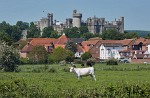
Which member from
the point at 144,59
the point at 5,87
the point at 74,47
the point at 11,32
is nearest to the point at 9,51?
the point at 5,87

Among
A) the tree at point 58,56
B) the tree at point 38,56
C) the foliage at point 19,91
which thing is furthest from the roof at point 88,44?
the foliage at point 19,91

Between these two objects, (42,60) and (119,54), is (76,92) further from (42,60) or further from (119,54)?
(119,54)

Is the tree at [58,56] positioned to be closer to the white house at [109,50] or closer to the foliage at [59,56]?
the foliage at [59,56]

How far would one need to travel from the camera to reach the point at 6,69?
5309cm

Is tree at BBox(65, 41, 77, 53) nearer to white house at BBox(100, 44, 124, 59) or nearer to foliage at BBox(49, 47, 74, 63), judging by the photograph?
white house at BBox(100, 44, 124, 59)

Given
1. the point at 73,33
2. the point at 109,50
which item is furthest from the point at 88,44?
the point at 73,33

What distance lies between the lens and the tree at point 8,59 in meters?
52.8

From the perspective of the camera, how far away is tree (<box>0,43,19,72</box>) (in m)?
52.8

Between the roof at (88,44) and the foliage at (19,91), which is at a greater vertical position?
the roof at (88,44)

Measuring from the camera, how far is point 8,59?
175ft

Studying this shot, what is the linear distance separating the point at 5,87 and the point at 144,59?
89749mm

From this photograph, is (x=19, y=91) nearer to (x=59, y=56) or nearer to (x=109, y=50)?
(x=59, y=56)

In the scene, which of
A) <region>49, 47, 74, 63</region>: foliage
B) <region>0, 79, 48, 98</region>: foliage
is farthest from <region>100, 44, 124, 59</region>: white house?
<region>0, 79, 48, 98</region>: foliage

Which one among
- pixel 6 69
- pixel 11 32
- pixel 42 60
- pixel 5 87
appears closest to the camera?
pixel 5 87
